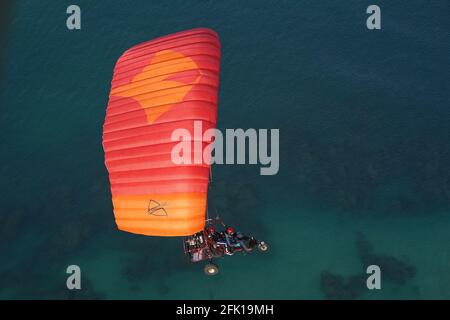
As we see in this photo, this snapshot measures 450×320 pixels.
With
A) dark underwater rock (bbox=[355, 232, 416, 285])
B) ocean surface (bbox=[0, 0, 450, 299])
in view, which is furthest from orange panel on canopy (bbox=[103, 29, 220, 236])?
dark underwater rock (bbox=[355, 232, 416, 285])

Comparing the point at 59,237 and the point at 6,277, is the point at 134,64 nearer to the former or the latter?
the point at 59,237

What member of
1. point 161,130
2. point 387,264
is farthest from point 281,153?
point 161,130

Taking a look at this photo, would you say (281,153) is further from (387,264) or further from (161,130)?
(161,130)

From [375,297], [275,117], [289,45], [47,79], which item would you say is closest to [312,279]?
[375,297]

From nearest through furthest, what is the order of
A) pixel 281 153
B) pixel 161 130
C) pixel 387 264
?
1. pixel 161 130
2. pixel 387 264
3. pixel 281 153

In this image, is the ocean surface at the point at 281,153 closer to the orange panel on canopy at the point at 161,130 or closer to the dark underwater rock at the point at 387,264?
the dark underwater rock at the point at 387,264
